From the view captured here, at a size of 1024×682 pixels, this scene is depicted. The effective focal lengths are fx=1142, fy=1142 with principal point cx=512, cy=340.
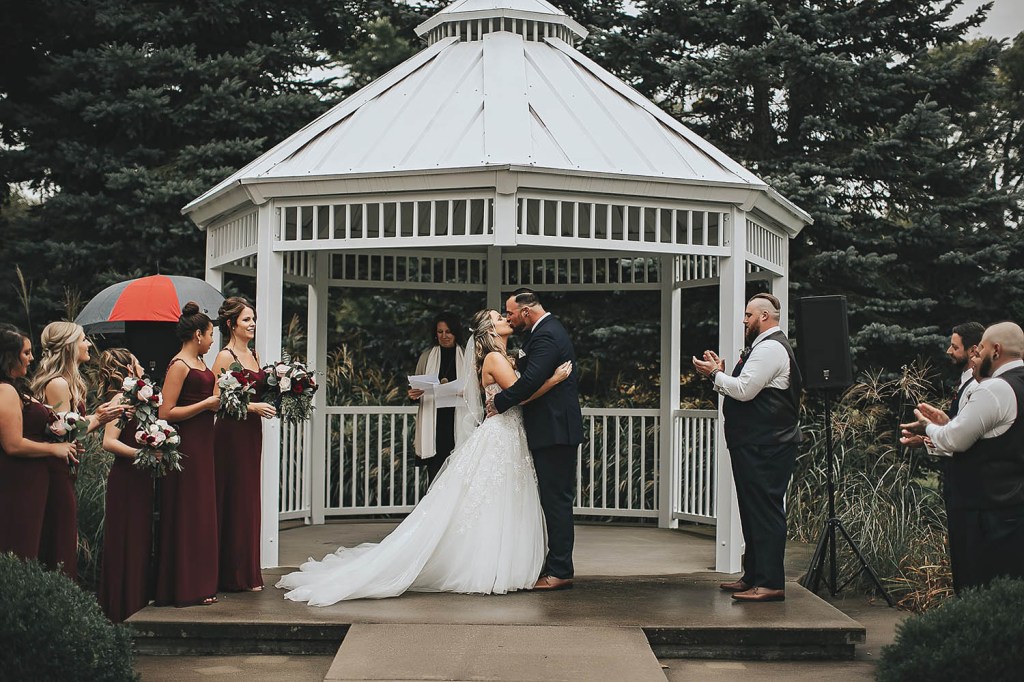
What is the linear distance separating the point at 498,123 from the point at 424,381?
92.7 inches

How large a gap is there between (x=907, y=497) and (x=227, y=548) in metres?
6.10

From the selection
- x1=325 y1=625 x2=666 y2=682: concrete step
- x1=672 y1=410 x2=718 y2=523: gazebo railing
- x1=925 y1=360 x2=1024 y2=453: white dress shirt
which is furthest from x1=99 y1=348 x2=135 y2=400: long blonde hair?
x1=672 y1=410 x2=718 y2=523: gazebo railing

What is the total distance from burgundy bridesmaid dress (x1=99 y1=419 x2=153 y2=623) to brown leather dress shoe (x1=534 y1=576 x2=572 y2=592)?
8.45 feet

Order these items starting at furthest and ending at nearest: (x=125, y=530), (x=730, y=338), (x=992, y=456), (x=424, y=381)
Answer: (x=424, y=381) → (x=730, y=338) → (x=125, y=530) → (x=992, y=456)

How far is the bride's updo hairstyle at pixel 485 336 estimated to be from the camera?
7.89 metres

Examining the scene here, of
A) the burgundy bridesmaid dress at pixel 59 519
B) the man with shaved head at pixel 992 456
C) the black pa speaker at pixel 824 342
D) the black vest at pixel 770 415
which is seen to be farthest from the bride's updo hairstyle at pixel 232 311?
the man with shaved head at pixel 992 456

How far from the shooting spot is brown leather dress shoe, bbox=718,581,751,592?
7.71 m

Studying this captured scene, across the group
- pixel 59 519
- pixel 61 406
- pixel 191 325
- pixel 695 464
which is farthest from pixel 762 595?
pixel 61 406

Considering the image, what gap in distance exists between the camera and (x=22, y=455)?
623cm

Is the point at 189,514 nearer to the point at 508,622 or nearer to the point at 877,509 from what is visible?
the point at 508,622

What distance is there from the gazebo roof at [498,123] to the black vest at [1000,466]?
2945 millimetres

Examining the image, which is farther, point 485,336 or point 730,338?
point 730,338

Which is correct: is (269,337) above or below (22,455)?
above

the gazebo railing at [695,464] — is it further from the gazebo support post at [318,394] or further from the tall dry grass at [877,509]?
the gazebo support post at [318,394]
